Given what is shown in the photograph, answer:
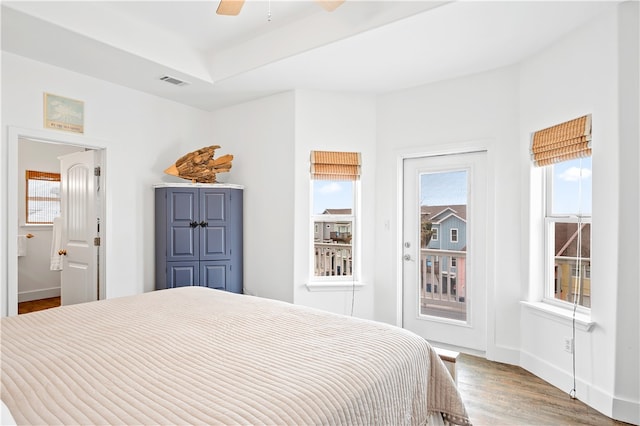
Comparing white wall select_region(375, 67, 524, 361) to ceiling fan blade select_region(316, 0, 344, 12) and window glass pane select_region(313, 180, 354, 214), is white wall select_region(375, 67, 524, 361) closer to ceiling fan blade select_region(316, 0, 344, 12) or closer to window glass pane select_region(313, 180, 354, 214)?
window glass pane select_region(313, 180, 354, 214)

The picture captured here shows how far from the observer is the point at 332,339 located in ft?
5.32

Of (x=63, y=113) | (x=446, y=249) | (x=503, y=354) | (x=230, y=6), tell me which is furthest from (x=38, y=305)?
(x=503, y=354)

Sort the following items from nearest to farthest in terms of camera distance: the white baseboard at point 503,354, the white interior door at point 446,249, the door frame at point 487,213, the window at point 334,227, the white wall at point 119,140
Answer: the white wall at point 119,140 → the white baseboard at point 503,354 → the door frame at point 487,213 → the white interior door at point 446,249 → the window at point 334,227

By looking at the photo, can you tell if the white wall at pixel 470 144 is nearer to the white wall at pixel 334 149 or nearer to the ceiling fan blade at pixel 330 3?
the white wall at pixel 334 149

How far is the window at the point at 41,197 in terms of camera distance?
5406 mm

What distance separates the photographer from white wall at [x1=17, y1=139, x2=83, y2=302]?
17.4ft

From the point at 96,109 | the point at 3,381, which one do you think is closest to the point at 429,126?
the point at 96,109

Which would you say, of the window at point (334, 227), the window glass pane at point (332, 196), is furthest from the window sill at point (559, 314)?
the window glass pane at point (332, 196)

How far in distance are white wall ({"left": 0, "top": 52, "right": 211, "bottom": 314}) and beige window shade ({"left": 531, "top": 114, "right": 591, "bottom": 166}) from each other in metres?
3.59

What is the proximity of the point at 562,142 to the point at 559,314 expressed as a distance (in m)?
1.26

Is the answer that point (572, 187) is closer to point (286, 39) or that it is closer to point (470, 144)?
point (470, 144)

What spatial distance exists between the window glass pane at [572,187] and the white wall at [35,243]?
5.78 m

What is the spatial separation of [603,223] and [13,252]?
170 inches

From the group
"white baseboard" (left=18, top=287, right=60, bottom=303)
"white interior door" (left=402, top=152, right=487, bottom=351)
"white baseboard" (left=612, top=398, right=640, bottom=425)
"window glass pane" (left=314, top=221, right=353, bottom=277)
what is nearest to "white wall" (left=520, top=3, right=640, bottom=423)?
"white baseboard" (left=612, top=398, right=640, bottom=425)
